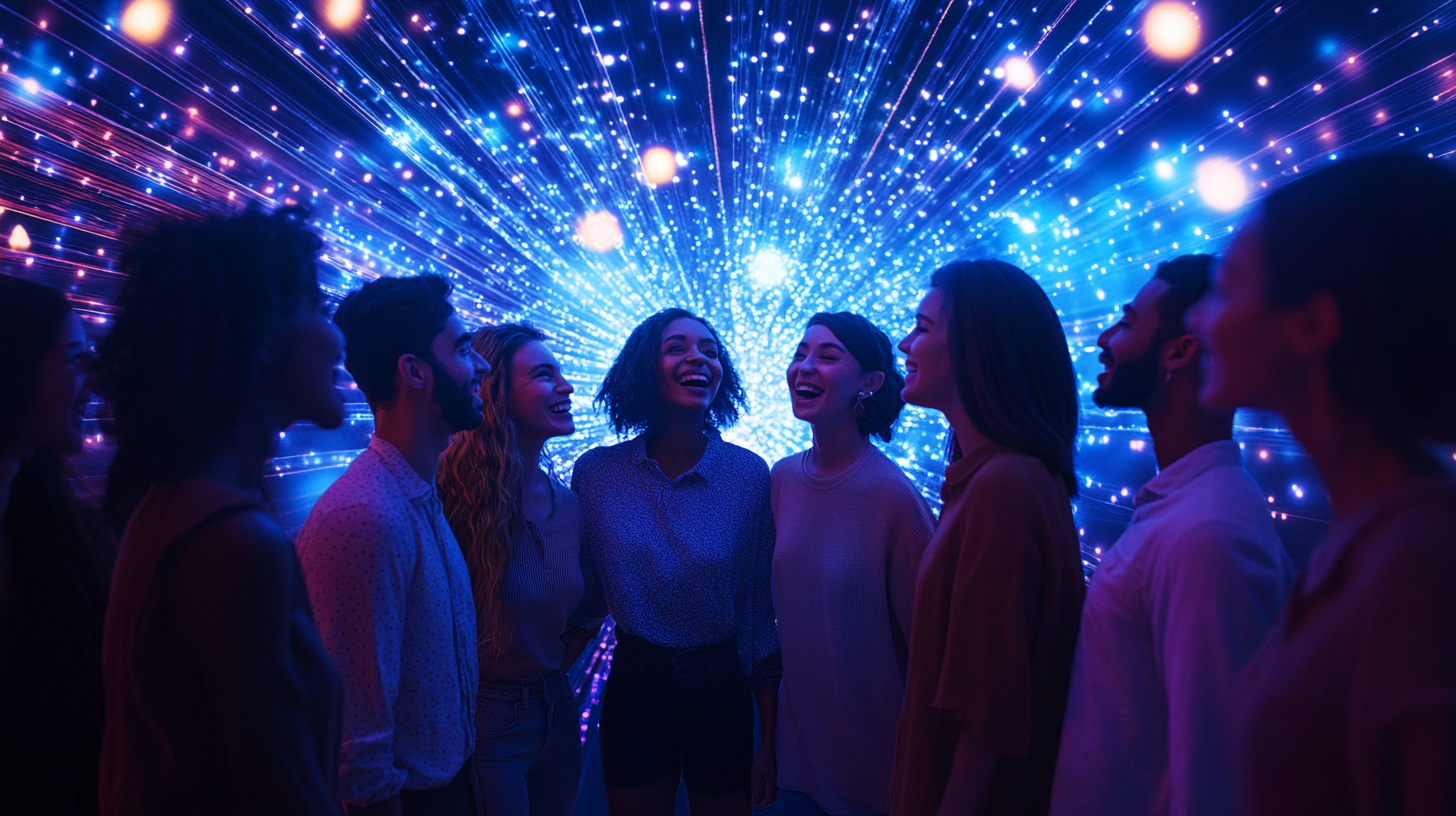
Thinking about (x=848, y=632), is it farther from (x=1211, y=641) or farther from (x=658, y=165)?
(x=658, y=165)

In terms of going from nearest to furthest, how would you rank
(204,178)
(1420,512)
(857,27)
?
(1420,512) < (204,178) < (857,27)

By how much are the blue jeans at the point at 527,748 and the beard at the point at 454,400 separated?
1035 millimetres

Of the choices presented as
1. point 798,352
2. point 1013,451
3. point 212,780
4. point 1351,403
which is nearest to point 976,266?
point 1013,451

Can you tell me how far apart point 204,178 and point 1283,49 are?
4.51 m

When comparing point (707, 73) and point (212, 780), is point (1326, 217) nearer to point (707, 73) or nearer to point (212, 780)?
point (212, 780)

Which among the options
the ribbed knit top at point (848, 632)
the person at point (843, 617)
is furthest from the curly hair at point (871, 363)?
the ribbed knit top at point (848, 632)

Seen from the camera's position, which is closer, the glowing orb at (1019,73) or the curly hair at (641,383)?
the curly hair at (641,383)

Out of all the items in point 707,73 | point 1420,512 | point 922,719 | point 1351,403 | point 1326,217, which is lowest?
point 922,719

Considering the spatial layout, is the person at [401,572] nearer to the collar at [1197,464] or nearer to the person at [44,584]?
the person at [44,584]

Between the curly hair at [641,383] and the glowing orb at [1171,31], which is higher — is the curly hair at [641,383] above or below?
below

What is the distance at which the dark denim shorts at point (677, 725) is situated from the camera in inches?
100

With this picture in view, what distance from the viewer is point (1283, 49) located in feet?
8.59

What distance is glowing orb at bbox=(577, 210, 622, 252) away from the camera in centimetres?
555

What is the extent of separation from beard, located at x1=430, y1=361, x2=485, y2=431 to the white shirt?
180 centimetres
